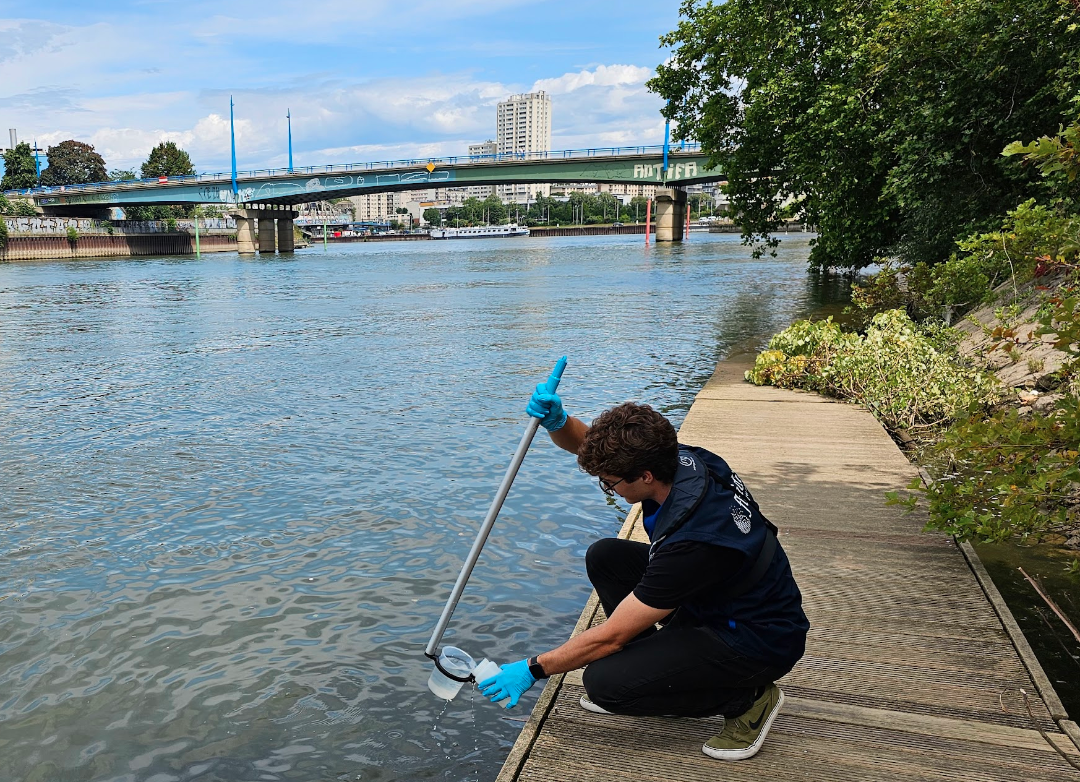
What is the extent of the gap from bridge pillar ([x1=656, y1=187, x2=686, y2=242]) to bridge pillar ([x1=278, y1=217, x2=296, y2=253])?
3774 centimetres

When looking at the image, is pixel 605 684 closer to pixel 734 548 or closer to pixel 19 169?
pixel 734 548

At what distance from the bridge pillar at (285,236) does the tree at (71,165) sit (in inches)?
1959

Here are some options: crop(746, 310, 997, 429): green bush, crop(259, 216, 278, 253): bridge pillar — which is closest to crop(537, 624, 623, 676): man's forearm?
crop(746, 310, 997, 429): green bush

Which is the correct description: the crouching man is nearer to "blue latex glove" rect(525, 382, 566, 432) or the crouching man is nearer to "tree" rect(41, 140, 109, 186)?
"blue latex glove" rect(525, 382, 566, 432)

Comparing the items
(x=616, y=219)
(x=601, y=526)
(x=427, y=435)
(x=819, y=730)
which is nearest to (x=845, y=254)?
(x=427, y=435)

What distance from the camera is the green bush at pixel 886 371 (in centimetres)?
905

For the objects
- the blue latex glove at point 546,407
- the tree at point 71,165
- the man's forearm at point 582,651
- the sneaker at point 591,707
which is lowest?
the sneaker at point 591,707

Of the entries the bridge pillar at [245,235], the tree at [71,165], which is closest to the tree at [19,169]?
the tree at [71,165]

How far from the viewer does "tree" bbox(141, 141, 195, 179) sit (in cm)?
12781

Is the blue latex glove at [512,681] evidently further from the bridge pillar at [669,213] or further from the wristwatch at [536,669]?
the bridge pillar at [669,213]

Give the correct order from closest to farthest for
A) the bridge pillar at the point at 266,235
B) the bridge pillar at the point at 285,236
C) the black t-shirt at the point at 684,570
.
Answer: the black t-shirt at the point at 684,570, the bridge pillar at the point at 266,235, the bridge pillar at the point at 285,236

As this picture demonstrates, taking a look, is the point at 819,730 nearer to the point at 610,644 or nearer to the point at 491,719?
the point at 610,644

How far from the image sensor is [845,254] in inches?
808

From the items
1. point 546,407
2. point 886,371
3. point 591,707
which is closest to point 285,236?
point 886,371
